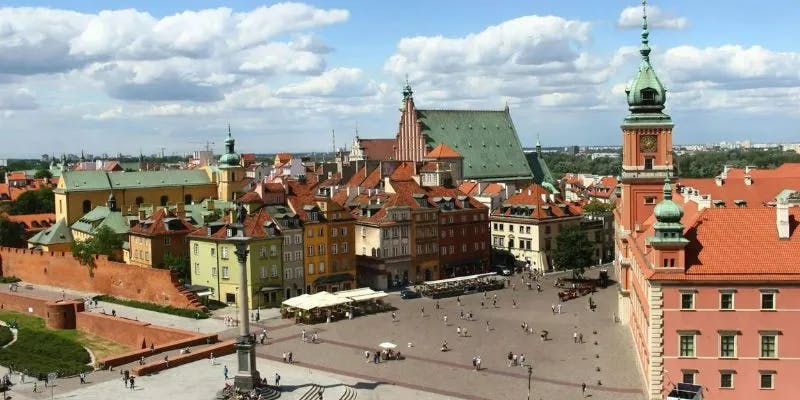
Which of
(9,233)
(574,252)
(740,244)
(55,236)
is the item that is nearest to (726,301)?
(740,244)

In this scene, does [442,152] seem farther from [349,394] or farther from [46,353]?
[349,394]

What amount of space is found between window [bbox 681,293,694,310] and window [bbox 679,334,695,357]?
4.54 feet

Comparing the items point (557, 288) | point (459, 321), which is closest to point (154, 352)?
point (459, 321)

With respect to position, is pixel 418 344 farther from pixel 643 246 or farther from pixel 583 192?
pixel 583 192

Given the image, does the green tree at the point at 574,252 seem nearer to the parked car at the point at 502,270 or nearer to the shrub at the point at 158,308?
the parked car at the point at 502,270

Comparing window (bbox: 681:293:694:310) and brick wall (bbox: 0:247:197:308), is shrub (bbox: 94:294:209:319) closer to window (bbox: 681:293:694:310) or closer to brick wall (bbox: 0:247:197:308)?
brick wall (bbox: 0:247:197:308)

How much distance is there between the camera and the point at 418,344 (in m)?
60.5

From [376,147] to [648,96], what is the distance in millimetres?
82561

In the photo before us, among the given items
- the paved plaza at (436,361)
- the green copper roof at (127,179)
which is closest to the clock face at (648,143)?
the paved plaza at (436,361)

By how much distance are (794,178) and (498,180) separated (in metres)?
44.7

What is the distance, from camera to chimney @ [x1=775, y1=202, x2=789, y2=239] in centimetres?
4419

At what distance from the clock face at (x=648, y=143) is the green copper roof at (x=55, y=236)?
211 feet

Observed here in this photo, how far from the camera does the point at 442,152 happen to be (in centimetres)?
11850

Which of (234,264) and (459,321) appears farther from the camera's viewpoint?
(234,264)
